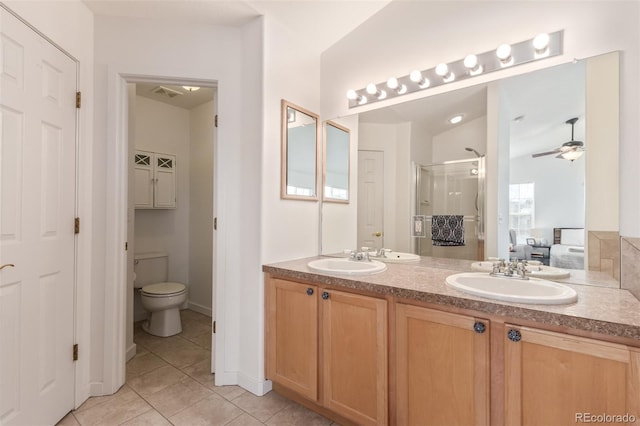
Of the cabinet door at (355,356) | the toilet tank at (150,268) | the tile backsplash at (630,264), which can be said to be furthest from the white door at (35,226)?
the tile backsplash at (630,264)

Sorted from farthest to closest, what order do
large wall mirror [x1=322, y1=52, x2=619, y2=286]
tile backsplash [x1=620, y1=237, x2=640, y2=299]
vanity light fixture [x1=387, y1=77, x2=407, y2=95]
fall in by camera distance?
vanity light fixture [x1=387, y1=77, x2=407, y2=95], large wall mirror [x1=322, y1=52, x2=619, y2=286], tile backsplash [x1=620, y1=237, x2=640, y2=299]

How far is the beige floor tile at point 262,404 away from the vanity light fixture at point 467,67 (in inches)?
83.6

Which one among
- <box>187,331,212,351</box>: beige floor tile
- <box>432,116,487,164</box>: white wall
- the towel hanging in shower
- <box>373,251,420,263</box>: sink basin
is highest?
<box>432,116,487,164</box>: white wall

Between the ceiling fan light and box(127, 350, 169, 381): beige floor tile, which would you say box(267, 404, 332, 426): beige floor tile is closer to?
box(127, 350, 169, 381): beige floor tile

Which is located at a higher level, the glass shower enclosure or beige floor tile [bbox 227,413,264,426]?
the glass shower enclosure

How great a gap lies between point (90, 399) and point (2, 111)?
174cm

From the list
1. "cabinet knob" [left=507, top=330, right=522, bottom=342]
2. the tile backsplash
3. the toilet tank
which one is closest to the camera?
"cabinet knob" [left=507, top=330, right=522, bottom=342]

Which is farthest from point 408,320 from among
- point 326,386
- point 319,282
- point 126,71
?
point 126,71

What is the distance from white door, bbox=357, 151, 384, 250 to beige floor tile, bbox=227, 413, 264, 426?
1.28 m

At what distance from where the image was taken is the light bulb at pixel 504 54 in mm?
1607

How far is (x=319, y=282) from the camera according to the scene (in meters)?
1.70

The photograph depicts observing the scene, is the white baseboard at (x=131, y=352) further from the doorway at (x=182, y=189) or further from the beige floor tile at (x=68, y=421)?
the doorway at (x=182, y=189)

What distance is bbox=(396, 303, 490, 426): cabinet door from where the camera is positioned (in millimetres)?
1195

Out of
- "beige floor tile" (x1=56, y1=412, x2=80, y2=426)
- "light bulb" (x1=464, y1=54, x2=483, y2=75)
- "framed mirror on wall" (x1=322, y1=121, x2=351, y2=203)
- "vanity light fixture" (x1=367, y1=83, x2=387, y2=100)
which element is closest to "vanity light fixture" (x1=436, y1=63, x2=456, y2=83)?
"light bulb" (x1=464, y1=54, x2=483, y2=75)
